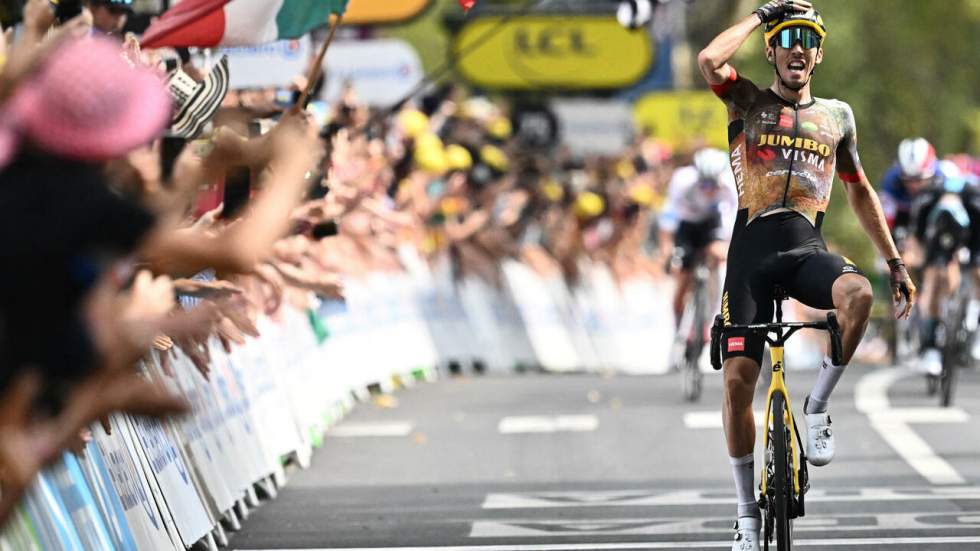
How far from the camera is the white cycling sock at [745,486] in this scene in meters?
9.07

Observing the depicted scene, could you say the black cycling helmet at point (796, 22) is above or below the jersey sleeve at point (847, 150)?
above

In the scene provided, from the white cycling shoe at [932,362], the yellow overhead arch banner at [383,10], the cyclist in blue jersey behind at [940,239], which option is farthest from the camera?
the yellow overhead arch banner at [383,10]

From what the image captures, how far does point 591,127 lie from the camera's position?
35938 millimetres

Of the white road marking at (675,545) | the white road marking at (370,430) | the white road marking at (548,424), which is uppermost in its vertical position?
the white road marking at (675,545)

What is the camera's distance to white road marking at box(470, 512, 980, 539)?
1093cm

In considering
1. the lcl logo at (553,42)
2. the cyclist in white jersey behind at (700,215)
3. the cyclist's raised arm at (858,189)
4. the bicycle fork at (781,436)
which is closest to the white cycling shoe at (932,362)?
the cyclist in white jersey behind at (700,215)

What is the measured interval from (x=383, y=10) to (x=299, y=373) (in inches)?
213

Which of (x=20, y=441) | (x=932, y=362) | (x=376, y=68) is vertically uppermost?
(x=20, y=441)

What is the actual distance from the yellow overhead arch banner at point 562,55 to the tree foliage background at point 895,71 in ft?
33.6

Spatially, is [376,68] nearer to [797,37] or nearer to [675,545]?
[675,545]

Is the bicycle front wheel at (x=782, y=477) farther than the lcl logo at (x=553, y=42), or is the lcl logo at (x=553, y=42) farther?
the lcl logo at (x=553, y=42)

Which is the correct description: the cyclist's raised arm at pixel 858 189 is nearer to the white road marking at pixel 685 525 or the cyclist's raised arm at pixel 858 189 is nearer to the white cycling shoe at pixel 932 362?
the white road marking at pixel 685 525

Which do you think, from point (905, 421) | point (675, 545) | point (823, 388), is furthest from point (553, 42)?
point (823, 388)

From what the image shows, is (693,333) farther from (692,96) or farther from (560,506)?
(692,96)
